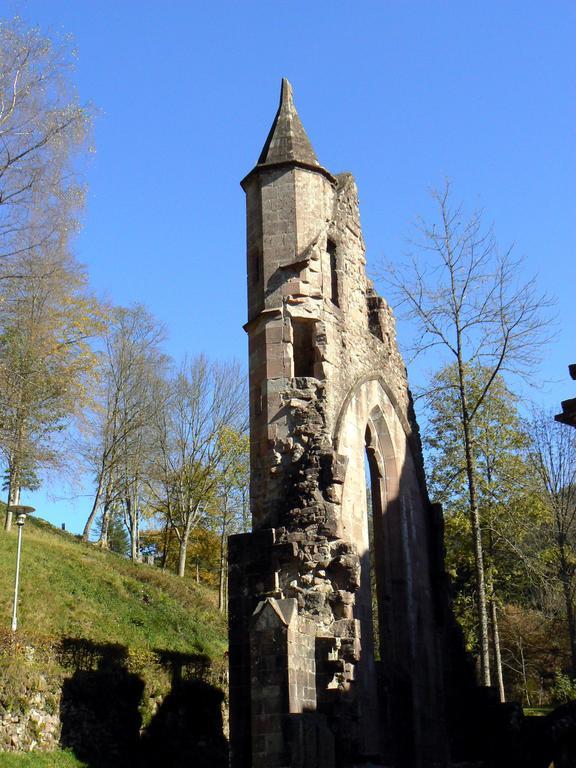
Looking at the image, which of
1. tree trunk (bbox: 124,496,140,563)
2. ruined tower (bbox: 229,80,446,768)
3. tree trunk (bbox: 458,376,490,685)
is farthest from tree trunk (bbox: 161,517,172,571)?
ruined tower (bbox: 229,80,446,768)

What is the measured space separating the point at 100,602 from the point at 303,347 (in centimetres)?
1066

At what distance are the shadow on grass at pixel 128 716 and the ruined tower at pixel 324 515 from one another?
4.29m

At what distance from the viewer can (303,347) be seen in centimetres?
1557

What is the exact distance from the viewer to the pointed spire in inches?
638

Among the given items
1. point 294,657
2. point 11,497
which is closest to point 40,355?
point 11,497

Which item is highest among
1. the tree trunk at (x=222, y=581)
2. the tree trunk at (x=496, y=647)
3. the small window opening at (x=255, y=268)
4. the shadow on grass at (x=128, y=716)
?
the small window opening at (x=255, y=268)

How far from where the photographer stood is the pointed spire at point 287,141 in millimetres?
16203

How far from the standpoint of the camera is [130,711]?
56.6ft

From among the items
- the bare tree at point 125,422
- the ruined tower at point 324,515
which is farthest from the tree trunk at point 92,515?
the ruined tower at point 324,515

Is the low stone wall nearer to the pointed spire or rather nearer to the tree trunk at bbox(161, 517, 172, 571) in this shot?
the pointed spire

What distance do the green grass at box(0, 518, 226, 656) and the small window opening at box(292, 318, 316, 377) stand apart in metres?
6.93

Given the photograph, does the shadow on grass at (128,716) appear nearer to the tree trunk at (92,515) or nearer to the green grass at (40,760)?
the green grass at (40,760)

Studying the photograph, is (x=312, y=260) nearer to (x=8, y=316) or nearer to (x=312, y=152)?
(x=312, y=152)

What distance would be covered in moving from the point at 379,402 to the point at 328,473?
4000mm
